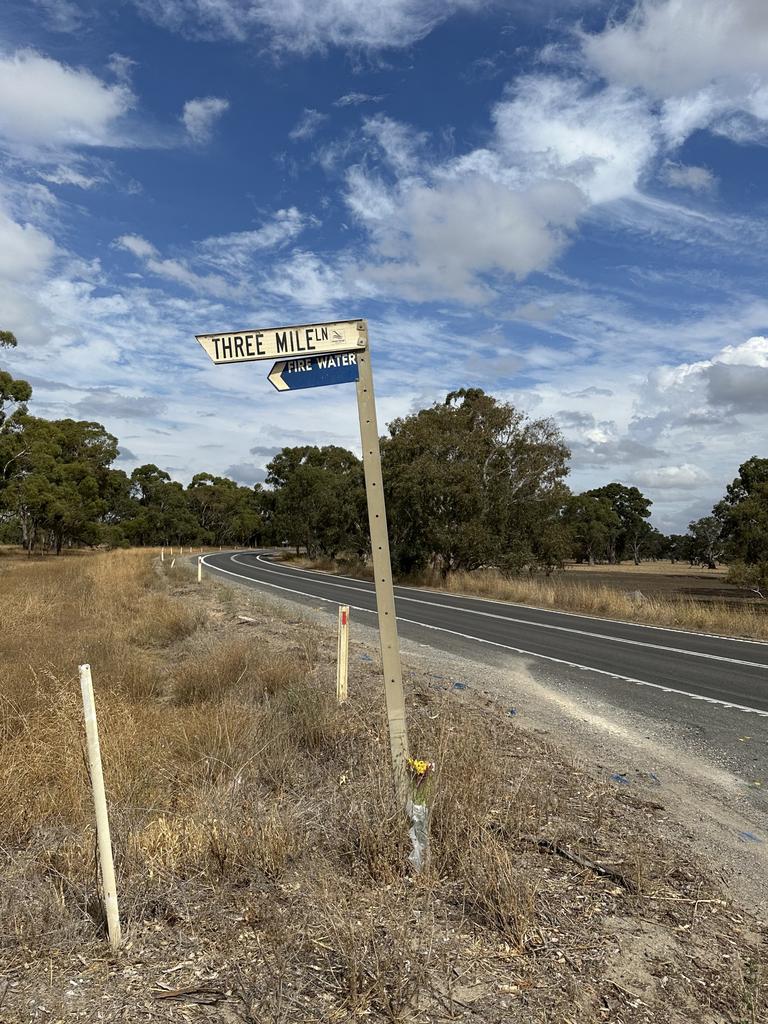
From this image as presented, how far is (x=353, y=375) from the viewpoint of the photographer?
A: 388cm

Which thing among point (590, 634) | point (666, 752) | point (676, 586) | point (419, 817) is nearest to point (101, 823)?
point (419, 817)

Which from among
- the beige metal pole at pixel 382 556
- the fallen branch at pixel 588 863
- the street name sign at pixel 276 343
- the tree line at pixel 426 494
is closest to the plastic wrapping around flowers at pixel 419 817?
the beige metal pole at pixel 382 556

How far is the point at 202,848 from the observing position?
3658 mm

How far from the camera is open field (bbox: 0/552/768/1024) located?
8.91ft

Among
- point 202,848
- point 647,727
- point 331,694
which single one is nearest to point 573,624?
point 647,727

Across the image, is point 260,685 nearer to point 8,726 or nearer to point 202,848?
point 8,726

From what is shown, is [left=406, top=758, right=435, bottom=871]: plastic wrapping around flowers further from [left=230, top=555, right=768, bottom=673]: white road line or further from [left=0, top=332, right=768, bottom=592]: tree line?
[left=0, top=332, right=768, bottom=592]: tree line

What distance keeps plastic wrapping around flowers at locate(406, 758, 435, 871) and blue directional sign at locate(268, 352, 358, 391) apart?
2.04 meters

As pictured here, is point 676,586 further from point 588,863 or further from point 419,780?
point 419,780

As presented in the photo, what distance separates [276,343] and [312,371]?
0.76ft

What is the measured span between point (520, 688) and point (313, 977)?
289 inches

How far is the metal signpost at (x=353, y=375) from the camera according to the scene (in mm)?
3795

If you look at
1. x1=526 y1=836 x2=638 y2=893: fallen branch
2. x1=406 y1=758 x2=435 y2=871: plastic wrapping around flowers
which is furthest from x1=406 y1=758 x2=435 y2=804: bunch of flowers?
x1=526 y1=836 x2=638 y2=893: fallen branch

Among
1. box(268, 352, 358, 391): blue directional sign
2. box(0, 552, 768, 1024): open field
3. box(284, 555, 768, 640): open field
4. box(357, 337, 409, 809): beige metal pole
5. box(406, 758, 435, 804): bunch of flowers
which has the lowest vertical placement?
box(284, 555, 768, 640): open field
